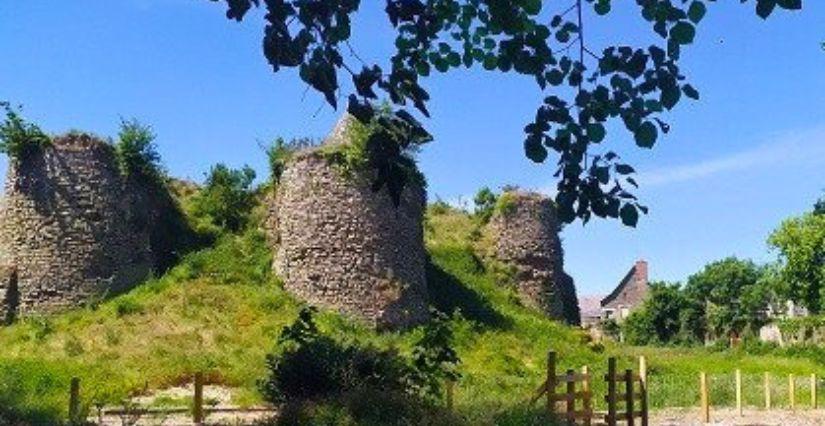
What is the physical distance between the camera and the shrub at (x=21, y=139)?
26.9 m

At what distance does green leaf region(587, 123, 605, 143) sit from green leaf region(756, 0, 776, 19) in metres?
0.74

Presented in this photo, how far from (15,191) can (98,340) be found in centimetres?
552

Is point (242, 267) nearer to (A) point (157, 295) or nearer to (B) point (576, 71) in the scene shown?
(A) point (157, 295)

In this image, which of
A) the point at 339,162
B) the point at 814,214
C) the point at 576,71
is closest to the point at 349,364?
the point at 576,71

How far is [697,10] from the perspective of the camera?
4148 millimetres

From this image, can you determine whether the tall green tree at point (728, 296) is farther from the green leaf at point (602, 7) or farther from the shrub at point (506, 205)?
the green leaf at point (602, 7)

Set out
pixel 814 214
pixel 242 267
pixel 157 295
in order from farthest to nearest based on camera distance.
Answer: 1. pixel 814 214
2. pixel 242 267
3. pixel 157 295

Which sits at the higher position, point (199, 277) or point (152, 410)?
point (199, 277)

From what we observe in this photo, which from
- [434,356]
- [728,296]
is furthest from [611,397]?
[728,296]

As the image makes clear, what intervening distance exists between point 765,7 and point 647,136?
64cm

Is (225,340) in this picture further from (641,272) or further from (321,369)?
(641,272)

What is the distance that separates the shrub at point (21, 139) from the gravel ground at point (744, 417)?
1626cm

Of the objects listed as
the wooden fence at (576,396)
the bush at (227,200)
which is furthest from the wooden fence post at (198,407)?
the bush at (227,200)

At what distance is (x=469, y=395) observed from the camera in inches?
725
